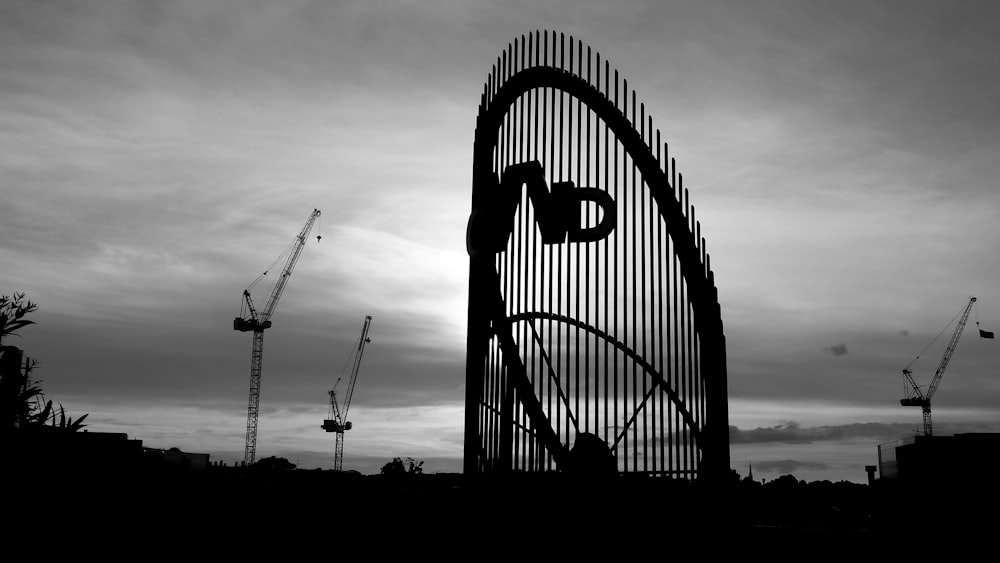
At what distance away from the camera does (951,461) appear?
21281 millimetres

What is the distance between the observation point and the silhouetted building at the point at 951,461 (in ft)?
67.5

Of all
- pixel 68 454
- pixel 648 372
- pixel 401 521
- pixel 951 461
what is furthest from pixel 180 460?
pixel 951 461

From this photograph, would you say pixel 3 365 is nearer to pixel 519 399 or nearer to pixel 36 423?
pixel 36 423

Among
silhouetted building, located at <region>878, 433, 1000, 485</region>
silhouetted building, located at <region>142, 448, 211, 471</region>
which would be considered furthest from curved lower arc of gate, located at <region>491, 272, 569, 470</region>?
silhouetted building, located at <region>878, 433, 1000, 485</region>

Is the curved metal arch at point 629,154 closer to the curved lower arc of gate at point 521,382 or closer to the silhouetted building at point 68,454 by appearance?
the curved lower arc of gate at point 521,382

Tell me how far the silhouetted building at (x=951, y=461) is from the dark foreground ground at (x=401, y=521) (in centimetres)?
612

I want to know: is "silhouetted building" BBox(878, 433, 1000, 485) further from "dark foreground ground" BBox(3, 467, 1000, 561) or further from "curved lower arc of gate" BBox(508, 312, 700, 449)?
"curved lower arc of gate" BBox(508, 312, 700, 449)

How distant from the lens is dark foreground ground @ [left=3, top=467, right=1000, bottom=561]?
39.2 feet

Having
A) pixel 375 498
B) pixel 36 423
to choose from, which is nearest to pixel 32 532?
pixel 375 498

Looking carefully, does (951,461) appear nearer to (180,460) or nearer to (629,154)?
(629,154)

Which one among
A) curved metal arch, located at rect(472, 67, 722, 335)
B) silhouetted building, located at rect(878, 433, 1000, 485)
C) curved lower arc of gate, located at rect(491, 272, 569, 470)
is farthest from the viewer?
silhouetted building, located at rect(878, 433, 1000, 485)

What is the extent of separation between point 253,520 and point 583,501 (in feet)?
16.7

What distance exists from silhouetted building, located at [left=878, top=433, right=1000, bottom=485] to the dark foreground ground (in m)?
6.12

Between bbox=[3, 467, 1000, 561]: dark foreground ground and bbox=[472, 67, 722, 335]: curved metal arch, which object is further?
bbox=[472, 67, 722, 335]: curved metal arch
